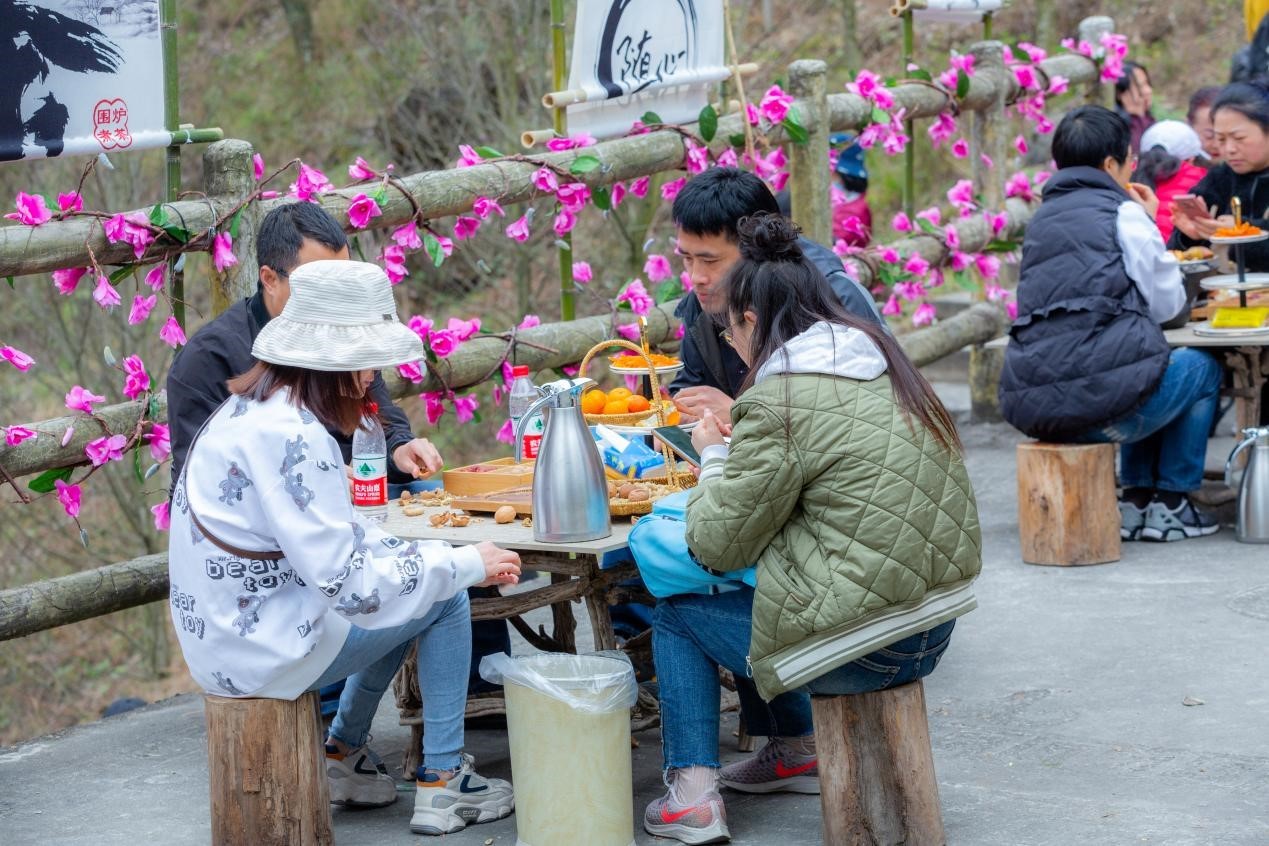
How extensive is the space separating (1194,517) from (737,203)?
292 centimetres

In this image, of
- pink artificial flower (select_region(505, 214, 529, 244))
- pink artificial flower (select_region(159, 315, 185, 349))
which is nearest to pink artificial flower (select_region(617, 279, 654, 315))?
pink artificial flower (select_region(505, 214, 529, 244))

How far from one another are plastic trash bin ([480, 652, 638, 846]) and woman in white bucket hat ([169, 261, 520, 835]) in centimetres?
28

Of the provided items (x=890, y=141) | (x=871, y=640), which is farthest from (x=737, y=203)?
(x=890, y=141)

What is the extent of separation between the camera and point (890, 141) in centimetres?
752

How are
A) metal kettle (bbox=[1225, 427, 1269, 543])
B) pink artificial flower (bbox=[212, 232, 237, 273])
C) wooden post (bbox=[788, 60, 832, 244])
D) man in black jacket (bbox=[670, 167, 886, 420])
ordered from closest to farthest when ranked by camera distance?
man in black jacket (bbox=[670, 167, 886, 420]), pink artificial flower (bbox=[212, 232, 237, 273]), metal kettle (bbox=[1225, 427, 1269, 543]), wooden post (bbox=[788, 60, 832, 244])

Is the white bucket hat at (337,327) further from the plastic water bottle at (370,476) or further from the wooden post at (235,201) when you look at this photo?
the wooden post at (235,201)

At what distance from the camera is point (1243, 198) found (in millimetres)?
6602

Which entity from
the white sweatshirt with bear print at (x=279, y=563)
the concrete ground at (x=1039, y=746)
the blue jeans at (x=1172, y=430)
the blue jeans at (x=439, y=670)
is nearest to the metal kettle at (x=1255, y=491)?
the blue jeans at (x=1172, y=430)

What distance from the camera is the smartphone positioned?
153 inches

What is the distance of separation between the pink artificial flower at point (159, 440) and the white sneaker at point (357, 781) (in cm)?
130

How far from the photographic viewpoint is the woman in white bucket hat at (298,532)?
3289mm

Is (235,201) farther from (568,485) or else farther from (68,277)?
(568,485)

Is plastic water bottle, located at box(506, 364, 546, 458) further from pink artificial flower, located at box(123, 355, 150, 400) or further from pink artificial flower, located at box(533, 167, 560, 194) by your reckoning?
pink artificial flower, located at box(533, 167, 560, 194)

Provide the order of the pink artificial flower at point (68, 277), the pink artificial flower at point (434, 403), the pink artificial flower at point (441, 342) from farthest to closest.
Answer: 1. the pink artificial flower at point (434, 403)
2. the pink artificial flower at point (441, 342)
3. the pink artificial flower at point (68, 277)
